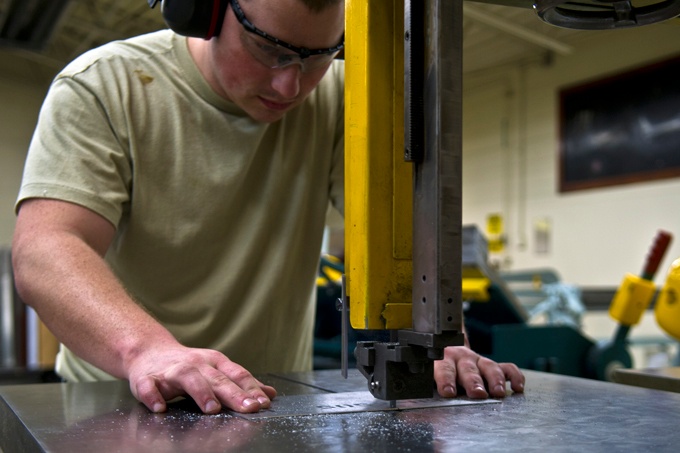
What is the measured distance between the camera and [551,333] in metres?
2.77

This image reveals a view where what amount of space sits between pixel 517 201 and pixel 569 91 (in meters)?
1.25

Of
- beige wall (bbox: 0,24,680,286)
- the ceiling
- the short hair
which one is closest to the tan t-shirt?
the short hair

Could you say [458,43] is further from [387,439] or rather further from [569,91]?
[569,91]

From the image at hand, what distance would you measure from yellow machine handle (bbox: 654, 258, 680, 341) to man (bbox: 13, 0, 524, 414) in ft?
2.66

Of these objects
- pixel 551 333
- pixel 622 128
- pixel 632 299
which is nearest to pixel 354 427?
pixel 632 299

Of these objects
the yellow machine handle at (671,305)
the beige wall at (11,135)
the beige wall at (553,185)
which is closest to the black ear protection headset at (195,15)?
the yellow machine handle at (671,305)

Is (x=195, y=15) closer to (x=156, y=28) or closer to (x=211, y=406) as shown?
(x=211, y=406)

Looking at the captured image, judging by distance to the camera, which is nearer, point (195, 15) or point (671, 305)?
A: point (195, 15)

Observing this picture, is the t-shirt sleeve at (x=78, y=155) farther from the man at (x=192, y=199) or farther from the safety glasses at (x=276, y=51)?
the safety glasses at (x=276, y=51)

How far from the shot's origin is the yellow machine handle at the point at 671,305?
5.58 feet

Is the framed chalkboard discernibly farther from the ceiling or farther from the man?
the man

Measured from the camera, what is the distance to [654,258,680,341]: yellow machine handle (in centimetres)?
170

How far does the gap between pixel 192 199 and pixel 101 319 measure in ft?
1.23

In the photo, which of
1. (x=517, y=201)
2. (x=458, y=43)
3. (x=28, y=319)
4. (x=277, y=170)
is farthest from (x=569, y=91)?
(x=458, y=43)
